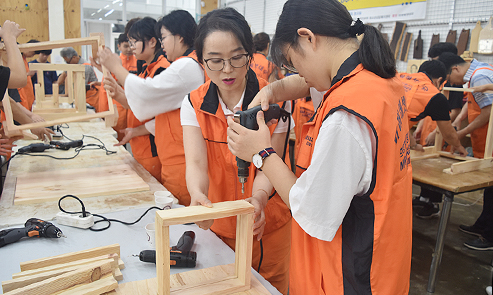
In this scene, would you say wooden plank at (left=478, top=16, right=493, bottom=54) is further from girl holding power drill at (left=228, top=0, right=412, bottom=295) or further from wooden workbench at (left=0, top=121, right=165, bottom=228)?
wooden workbench at (left=0, top=121, right=165, bottom=228)

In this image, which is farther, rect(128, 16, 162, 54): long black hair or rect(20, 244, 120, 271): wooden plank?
rect(128, 16, 162, 54): long black hair

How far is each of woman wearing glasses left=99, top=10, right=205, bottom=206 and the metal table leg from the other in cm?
183

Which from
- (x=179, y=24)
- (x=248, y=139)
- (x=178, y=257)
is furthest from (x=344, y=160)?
(x=179, y=24)

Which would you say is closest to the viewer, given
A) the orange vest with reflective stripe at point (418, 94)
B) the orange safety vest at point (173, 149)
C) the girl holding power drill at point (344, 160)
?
the girl holding power drill at point (344, 160)

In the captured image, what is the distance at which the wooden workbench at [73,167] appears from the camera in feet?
5.22

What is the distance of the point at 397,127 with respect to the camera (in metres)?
0.88

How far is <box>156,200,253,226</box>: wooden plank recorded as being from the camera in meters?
0.94

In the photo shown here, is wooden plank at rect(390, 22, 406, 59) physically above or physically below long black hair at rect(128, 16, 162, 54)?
above

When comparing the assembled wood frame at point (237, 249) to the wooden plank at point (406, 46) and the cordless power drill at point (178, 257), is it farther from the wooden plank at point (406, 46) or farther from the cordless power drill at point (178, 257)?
the wooden plank at point (406, 46)

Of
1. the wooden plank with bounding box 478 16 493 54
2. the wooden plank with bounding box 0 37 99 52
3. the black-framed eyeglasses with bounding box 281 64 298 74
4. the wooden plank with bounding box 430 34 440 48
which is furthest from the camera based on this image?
the wooden plank with bounding box 430 34 440 48

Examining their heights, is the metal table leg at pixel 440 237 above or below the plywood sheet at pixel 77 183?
below

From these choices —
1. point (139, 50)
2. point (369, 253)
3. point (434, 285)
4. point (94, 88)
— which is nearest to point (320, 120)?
point (369, 253)

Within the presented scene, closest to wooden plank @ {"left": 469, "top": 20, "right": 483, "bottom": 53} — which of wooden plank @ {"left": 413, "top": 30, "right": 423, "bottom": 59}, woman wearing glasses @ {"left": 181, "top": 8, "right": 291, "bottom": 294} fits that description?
wooden plank @ {"left": 413, "top": 30, "right": 423, "bottom": 59}

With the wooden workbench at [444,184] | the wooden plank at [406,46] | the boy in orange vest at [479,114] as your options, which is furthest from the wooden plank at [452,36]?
the wooden workbench at [444,184]
